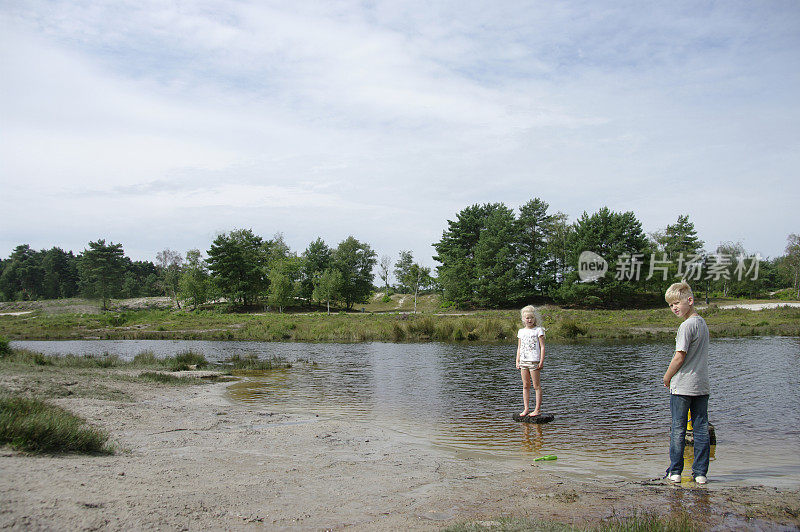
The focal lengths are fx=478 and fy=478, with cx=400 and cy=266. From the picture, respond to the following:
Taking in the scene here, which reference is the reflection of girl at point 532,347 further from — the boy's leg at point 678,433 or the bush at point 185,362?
the bush at point 185,362

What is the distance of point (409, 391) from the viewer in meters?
13.9

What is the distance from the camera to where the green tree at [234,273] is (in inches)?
3058

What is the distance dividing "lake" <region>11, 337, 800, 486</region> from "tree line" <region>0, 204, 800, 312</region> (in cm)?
4433

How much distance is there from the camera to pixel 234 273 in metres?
78.4

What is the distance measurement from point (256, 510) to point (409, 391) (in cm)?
969

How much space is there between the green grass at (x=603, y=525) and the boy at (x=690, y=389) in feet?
5.30

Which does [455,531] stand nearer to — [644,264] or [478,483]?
[478,483]

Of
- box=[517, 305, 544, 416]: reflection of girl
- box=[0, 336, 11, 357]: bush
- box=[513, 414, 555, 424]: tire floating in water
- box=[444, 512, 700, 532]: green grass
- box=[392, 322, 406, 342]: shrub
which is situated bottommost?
box=[392, 322, 406, 342]: shrub

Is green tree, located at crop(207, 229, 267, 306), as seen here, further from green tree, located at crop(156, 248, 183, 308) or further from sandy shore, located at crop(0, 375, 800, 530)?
sandy shore, located at crop(0, 375, 800, 530)

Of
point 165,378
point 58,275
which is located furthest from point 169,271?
point 165,378

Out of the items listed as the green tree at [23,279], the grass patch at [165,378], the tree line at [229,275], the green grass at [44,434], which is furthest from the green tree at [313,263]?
the green grass at [44,434]

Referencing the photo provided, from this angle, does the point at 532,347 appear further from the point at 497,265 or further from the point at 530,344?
the point at 497,265

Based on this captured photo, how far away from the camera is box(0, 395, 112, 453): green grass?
552 centimetres

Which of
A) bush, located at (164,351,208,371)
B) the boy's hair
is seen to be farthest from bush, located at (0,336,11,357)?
the boy's hair
